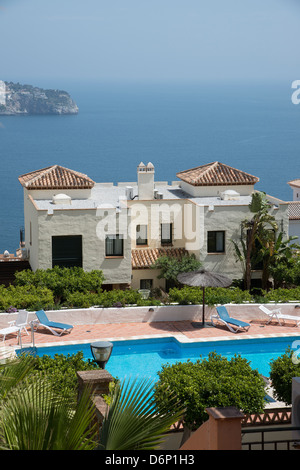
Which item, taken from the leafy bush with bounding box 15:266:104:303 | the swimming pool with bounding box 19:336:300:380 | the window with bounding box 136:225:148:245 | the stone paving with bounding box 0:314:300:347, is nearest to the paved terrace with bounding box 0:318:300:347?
the stone paving with bounding box 0:314:300:347

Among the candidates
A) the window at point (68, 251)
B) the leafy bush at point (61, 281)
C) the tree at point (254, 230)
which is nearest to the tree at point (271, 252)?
the tree at point (254, 230)

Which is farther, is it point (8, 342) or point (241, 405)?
point (8, 342)

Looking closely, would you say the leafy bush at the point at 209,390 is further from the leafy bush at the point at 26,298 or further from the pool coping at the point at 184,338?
the leafy bush at the point at 26,298

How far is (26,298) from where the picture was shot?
72.8 feet

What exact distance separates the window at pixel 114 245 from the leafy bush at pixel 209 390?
13.9m

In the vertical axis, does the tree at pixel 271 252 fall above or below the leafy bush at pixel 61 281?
above

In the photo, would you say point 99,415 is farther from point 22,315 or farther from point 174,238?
point 174,238

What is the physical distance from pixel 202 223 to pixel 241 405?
1548 cm

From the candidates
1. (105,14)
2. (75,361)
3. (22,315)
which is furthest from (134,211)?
(75,361)

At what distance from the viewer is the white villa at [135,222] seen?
25438 millimetres

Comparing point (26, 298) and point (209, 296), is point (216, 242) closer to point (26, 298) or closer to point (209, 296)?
point (209, 296)

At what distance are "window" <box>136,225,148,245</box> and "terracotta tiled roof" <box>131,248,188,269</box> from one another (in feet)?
1.17

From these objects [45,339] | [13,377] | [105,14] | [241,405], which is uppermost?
[105,14]

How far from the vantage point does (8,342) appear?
65.5ft
